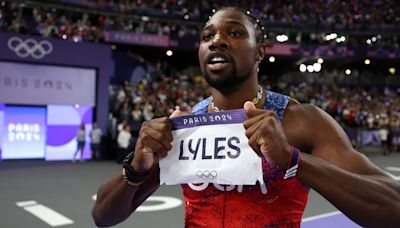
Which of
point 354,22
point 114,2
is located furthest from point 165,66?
point 354,22

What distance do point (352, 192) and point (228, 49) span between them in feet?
2.80

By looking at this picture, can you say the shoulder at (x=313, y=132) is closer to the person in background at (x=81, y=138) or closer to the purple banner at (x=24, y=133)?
the person in background at (x=81, y=138)

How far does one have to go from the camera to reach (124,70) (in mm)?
20656

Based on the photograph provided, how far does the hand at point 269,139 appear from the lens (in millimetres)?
1561

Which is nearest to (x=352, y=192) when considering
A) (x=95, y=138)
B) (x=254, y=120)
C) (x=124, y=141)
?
(x=254, y=120)

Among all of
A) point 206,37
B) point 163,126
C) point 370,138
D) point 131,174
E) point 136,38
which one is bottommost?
point 370,138

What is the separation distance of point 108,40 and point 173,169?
2199cm

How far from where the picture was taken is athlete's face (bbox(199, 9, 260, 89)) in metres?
1.90

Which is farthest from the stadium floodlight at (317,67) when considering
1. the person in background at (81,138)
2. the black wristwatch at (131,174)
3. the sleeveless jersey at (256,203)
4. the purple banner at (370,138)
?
the black wristwatch at (131,174)

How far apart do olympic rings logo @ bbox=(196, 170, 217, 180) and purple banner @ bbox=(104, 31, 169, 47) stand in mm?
21775

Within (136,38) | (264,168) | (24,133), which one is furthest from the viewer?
(136,38)

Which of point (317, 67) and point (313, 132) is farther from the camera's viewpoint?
point (317, 67)

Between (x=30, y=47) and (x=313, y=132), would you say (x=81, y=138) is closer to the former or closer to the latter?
(x=30, y=47)

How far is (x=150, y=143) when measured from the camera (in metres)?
1.84
